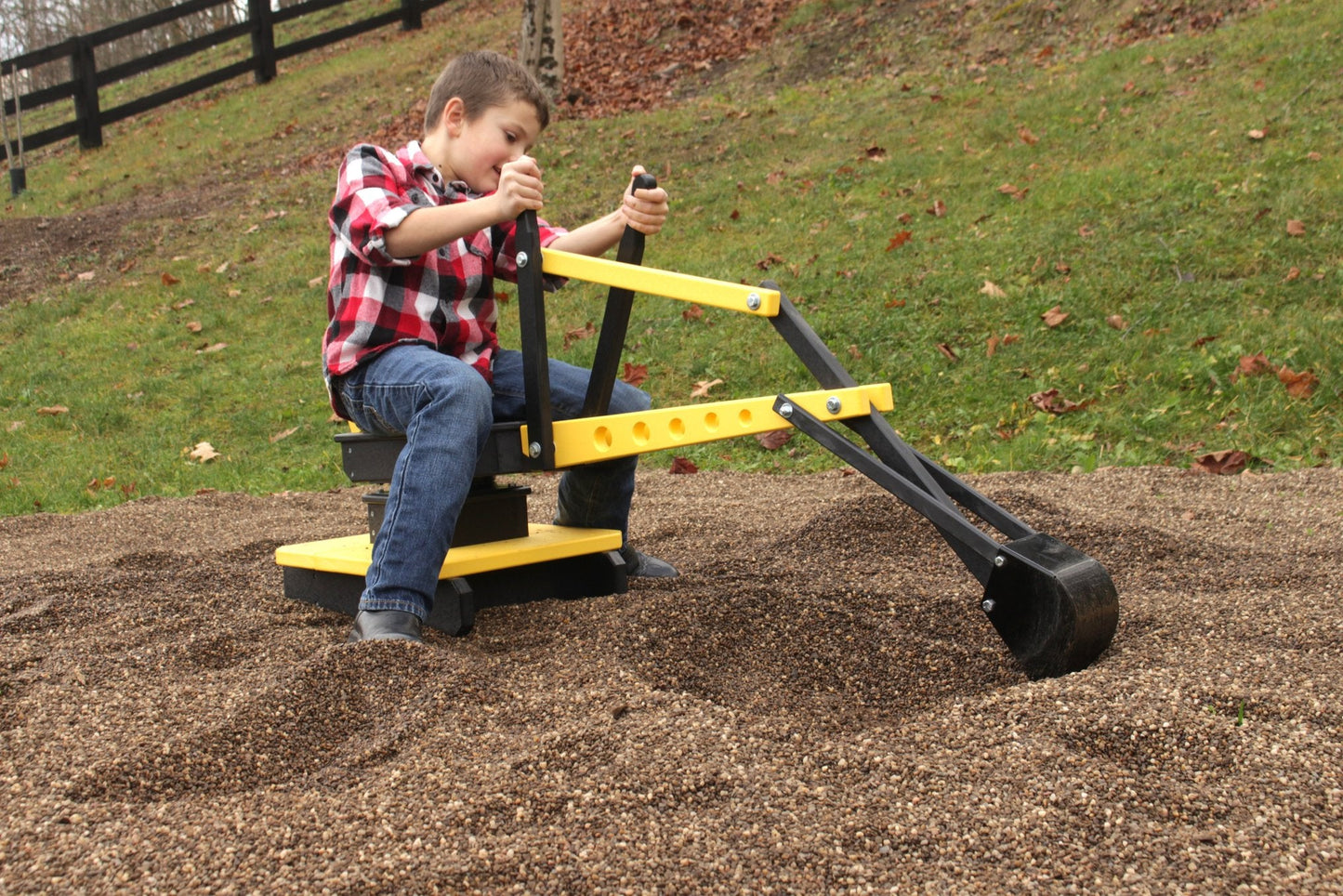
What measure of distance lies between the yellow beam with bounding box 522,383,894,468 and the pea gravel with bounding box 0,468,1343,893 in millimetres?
354

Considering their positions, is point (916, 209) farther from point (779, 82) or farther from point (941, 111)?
point (779, 82)

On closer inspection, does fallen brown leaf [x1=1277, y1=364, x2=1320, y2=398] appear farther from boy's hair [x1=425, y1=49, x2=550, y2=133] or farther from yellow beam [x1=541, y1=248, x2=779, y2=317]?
boy's hair [x1=425, y1=49, x2=550, y2=133]

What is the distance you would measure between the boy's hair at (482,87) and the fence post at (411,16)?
45.7 ft

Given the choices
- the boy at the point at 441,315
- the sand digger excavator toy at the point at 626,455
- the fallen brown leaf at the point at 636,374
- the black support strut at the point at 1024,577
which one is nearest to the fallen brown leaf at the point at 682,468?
the fallen brown leaf at the point at 636,374

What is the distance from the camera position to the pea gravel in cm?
150

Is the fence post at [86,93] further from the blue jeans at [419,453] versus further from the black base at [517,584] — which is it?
the blue jeans at [419,453]

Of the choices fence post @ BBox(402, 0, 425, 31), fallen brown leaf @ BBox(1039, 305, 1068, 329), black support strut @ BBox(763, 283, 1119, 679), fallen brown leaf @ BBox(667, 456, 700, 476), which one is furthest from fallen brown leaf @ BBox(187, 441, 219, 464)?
fence post @ BBox(402, 0, 425, 31)

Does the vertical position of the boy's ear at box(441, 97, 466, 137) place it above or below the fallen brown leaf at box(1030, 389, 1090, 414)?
above

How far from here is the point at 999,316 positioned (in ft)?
18.3

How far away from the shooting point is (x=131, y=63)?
1319 centimetres

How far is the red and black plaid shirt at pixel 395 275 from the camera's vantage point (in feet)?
8.43

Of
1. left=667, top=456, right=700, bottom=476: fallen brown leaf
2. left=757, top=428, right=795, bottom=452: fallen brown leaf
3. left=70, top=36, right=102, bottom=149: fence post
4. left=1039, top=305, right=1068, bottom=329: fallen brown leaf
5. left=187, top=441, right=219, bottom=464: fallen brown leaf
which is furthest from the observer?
left=70, top=36, right=102, bottom=149: fence post

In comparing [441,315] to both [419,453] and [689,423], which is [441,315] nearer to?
[419,453]

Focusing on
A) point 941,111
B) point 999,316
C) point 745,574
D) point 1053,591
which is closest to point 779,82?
point 941,111
